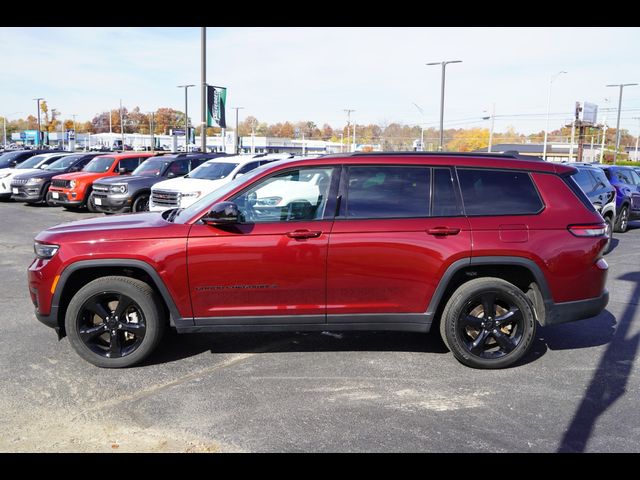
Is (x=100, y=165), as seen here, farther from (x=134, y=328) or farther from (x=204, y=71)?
(x=134, y=328)

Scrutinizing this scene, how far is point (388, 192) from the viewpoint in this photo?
16.1ft

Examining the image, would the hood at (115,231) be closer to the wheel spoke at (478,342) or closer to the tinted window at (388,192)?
the tinted window at (388,192)

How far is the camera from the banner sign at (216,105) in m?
22.2

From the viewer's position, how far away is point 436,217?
4.86m

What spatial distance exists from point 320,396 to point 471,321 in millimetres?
1507

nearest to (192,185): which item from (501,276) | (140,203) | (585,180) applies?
(140,203)

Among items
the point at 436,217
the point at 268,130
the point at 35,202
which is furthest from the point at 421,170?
the point at 268,130

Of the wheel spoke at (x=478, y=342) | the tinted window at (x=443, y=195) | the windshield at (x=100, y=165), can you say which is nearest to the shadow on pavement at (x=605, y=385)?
the wheel spoke at (x=478, y=342)

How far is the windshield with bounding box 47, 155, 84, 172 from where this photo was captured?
1973cm

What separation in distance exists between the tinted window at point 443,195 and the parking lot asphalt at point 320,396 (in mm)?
1360

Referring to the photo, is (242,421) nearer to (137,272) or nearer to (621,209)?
(137,272)

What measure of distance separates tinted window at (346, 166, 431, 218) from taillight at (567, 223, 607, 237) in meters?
1.28

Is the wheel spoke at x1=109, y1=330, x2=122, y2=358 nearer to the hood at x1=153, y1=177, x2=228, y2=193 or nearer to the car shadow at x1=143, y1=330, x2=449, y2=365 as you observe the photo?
the car shadow at x1=143, y1=330, x2=449, y2=365

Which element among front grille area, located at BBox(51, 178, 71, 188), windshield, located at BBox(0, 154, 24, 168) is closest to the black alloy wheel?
front grille area, located at BBox(51, 178, 71, 188)
